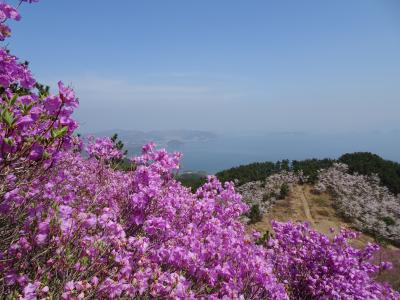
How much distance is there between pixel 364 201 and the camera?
22188 mm

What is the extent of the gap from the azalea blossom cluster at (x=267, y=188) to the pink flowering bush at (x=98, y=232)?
1397 centimetres

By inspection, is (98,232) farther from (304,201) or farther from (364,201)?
(364,201)

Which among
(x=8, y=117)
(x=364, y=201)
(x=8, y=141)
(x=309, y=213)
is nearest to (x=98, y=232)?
(x=8, y=141)

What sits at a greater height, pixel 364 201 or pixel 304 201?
pixel 364 201

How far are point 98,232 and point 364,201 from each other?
2080 centimetres

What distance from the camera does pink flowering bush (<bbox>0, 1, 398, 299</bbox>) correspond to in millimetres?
3467

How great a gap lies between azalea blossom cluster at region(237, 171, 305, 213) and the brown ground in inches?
17.9

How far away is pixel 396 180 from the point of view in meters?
23.5

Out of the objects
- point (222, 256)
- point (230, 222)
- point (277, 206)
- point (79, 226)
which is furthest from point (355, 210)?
point (79, 226)

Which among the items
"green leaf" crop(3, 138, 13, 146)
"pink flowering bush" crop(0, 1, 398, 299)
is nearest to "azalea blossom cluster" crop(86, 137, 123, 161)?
"pink flowering bush" crop(0, 1, 398, 299)

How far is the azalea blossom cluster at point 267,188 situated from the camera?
2137 centimetres

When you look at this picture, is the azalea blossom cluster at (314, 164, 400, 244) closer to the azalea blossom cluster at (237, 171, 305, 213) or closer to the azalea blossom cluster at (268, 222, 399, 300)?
the azalea blossom cluster at (237, 171, 305, 213)

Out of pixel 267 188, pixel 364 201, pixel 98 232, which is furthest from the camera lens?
pixel 267 188

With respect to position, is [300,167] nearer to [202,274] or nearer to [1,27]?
[202,274]
